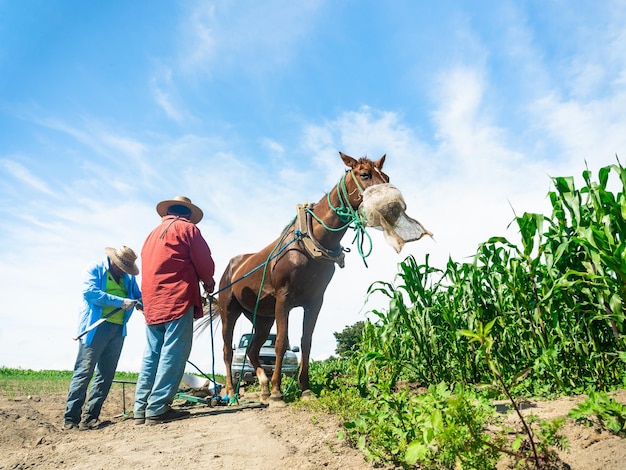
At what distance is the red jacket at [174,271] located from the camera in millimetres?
4973

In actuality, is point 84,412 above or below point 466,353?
below

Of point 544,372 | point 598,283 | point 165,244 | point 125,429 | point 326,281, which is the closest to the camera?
point 598,283

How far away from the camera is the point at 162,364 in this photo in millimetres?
4875

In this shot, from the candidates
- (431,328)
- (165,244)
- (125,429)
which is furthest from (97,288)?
(431,328)

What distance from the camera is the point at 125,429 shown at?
15.3 feet

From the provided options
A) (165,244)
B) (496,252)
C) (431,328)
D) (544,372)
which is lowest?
(544,372)

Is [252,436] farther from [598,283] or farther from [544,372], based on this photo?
[598,283]

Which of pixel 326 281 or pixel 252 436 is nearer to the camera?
pixel 252 436

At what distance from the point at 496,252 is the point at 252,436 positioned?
2678 millimetres

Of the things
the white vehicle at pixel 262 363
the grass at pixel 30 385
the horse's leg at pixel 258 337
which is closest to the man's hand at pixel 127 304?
the horse's leg at pixel 258 337

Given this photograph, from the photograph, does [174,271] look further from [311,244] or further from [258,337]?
[258,337]

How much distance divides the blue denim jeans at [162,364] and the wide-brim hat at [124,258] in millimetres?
1312

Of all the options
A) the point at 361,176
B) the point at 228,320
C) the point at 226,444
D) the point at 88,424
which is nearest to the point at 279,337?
the point at 226,444

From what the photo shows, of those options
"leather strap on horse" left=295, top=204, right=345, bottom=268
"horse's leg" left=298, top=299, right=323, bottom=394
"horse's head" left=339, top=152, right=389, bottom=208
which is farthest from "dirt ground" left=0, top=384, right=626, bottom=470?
"horse's head" left=339, top=152, right=389, bottom=208
